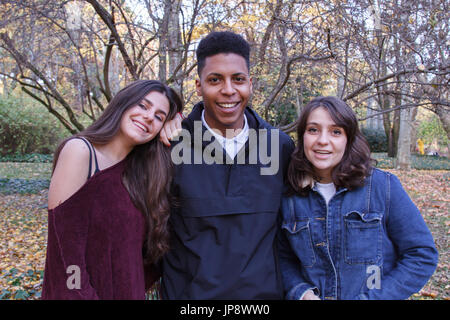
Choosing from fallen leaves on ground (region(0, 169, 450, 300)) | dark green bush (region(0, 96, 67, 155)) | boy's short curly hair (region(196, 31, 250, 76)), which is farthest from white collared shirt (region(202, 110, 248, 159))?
dark green bush (region(0, 96, 67, 155))

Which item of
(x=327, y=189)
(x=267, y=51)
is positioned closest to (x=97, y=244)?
(x=327, y=189)

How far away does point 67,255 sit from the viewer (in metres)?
1.78

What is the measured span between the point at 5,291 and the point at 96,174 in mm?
3350

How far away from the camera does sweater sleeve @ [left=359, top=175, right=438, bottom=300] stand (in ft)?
5.96

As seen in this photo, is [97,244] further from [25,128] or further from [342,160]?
[25,128]

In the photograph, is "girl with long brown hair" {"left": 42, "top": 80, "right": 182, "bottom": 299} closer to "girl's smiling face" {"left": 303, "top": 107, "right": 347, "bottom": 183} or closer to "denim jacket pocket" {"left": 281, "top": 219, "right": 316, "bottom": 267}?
"denim jacket pocket" {"left": 281, "top": 219, "right": 316, "bottom": 267}

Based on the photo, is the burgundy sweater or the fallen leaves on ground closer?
the burgundy sweater

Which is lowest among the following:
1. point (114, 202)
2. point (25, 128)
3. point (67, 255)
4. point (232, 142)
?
point (67, 255)

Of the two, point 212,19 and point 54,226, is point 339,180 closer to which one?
point 54,226

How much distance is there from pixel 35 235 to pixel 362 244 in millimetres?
6748

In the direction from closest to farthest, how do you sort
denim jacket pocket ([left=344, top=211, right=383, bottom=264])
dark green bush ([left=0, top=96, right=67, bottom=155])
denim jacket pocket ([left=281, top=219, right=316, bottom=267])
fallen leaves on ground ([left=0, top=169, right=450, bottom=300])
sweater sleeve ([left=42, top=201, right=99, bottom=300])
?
sweater sleeve ([left=42, top=201, right=99, bottom=300]), denim jacket pocket ([left=344, top=211, right=383, bottom=264]), denim jacket pocket ([left=281, top=219, right=316, bottom=267]), fallen leaves on ground ([left=0, top=169, right=450, bottom=300]), dark green bush ([left=0, top=96, right=67, bottom=155])

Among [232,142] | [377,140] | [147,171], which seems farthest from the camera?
[377,140]

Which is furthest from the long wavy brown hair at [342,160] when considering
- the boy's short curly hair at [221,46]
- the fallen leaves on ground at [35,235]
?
the fallen leaves on ground at [35,235]
